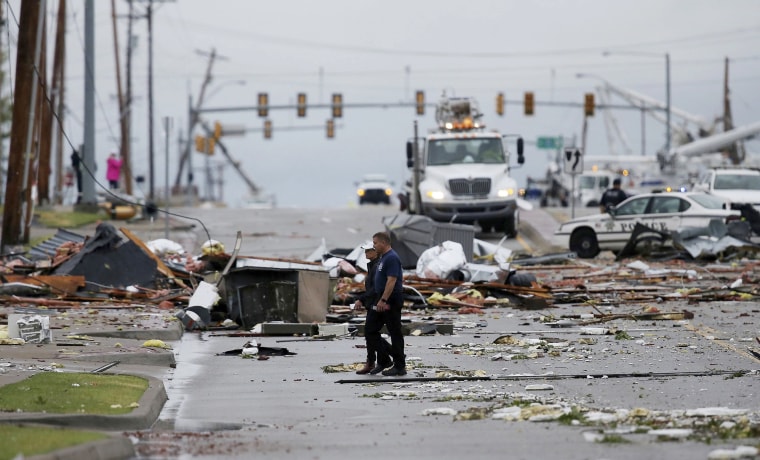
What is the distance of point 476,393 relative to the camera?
13.5m

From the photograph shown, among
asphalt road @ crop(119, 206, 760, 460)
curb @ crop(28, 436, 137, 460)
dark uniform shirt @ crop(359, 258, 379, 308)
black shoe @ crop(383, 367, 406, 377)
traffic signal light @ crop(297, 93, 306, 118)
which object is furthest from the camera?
traffic signal light @ crop(297, 93, 306, 118)

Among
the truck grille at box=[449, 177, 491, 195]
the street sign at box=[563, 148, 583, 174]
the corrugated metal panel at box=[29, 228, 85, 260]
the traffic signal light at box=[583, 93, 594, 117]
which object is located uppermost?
the traffic signal light at box=[583, 93, 594, 117]

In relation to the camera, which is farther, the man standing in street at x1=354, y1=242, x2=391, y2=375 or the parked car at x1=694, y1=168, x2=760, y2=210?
the parked car at x1=694, y1=168, x2=760, y2=210

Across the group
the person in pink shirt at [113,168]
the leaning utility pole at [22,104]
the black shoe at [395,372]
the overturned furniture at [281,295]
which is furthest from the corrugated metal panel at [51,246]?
the person in pink shirt at [113,168]

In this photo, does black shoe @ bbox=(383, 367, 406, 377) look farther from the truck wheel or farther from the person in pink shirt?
the person in pink shirt

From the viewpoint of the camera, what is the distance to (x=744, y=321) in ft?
68.6

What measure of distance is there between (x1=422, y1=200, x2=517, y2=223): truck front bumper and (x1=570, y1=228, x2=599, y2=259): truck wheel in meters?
5.28

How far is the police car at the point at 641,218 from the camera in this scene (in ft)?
112

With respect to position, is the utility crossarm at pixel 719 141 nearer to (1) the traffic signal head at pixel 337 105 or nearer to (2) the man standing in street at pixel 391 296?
(1) the traffic signal head at pixel 337 105

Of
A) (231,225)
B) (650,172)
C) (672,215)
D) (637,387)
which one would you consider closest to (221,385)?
(637,387)

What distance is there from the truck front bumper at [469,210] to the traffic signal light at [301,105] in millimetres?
32447

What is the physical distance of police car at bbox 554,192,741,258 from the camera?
1339 inches

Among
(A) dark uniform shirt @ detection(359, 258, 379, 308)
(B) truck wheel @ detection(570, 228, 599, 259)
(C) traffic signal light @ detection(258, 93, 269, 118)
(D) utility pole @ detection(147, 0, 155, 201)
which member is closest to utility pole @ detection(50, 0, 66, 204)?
(D) utility pole @ detection(147, 0, 155, 201)

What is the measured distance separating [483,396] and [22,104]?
20108 millimetres
